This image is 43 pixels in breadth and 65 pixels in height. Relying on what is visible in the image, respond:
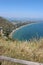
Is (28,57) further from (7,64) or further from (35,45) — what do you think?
(35,45)

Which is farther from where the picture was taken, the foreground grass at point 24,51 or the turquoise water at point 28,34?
the turquoise water at point 28,34

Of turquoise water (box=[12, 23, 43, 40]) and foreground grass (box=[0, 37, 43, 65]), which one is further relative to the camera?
turquoise water (box=[12, 23, 43, 40])

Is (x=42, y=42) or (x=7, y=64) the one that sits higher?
(x=42, y=42)

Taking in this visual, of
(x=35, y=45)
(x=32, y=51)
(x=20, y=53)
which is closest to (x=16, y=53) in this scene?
(x=20, y=53)

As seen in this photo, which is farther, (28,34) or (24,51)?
(28,34)

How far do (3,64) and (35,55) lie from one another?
1.07m

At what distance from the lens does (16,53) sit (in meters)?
6.03

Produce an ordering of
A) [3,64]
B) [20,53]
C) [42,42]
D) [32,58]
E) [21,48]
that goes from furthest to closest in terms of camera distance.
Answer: [42,42], [21,48], [20,53], [32,58], [3,64]

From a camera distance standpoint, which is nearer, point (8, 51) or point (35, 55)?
point (35, 55)

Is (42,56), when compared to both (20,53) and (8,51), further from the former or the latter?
(8,51)

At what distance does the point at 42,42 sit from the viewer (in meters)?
6.88

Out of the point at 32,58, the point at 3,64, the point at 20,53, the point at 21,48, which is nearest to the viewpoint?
the point at 3,64

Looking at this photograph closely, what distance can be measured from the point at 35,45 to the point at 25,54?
3.39 feet

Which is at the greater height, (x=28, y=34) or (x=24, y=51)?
(x=24, y=51)
